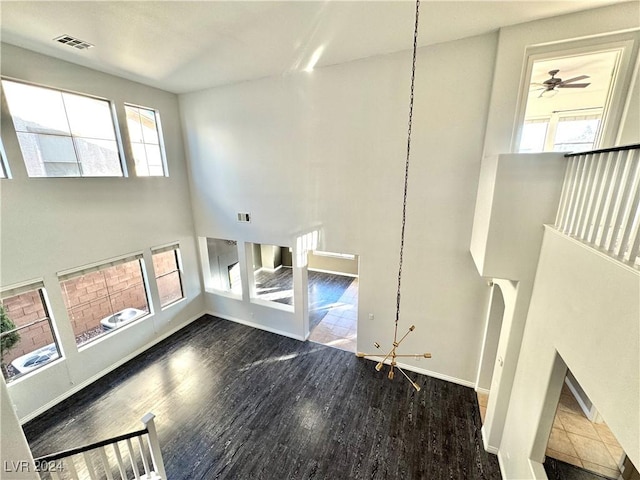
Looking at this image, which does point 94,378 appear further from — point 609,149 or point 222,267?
point 609,149

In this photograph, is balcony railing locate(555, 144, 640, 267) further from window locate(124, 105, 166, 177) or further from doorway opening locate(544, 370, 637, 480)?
window locate(124, 105, 166, 177)

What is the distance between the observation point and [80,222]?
15.6 ft

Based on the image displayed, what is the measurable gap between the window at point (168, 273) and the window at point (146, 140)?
73.0 inches

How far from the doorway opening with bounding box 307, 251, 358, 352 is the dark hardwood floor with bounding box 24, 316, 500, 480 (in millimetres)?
618

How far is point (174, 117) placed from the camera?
20.8 feet

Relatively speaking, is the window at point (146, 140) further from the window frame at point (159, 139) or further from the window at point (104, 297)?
the window at point (104, 297)

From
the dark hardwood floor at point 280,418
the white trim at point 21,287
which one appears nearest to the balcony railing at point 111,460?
the dark hardwood floor at point 280,418

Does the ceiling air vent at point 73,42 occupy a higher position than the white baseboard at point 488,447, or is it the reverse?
the ceiling air vent at point 73,42

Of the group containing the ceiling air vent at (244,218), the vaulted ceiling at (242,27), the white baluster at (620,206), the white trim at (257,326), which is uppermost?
the vaulted ceiling at (242,27)

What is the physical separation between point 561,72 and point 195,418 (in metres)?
7.54

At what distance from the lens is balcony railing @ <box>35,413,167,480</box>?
2320mm

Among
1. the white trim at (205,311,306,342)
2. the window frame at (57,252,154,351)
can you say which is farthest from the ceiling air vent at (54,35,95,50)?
the white trim at (205,311,306,342)

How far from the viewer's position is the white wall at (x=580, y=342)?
1604 mm

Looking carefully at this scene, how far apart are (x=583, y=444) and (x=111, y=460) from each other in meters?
6.81
